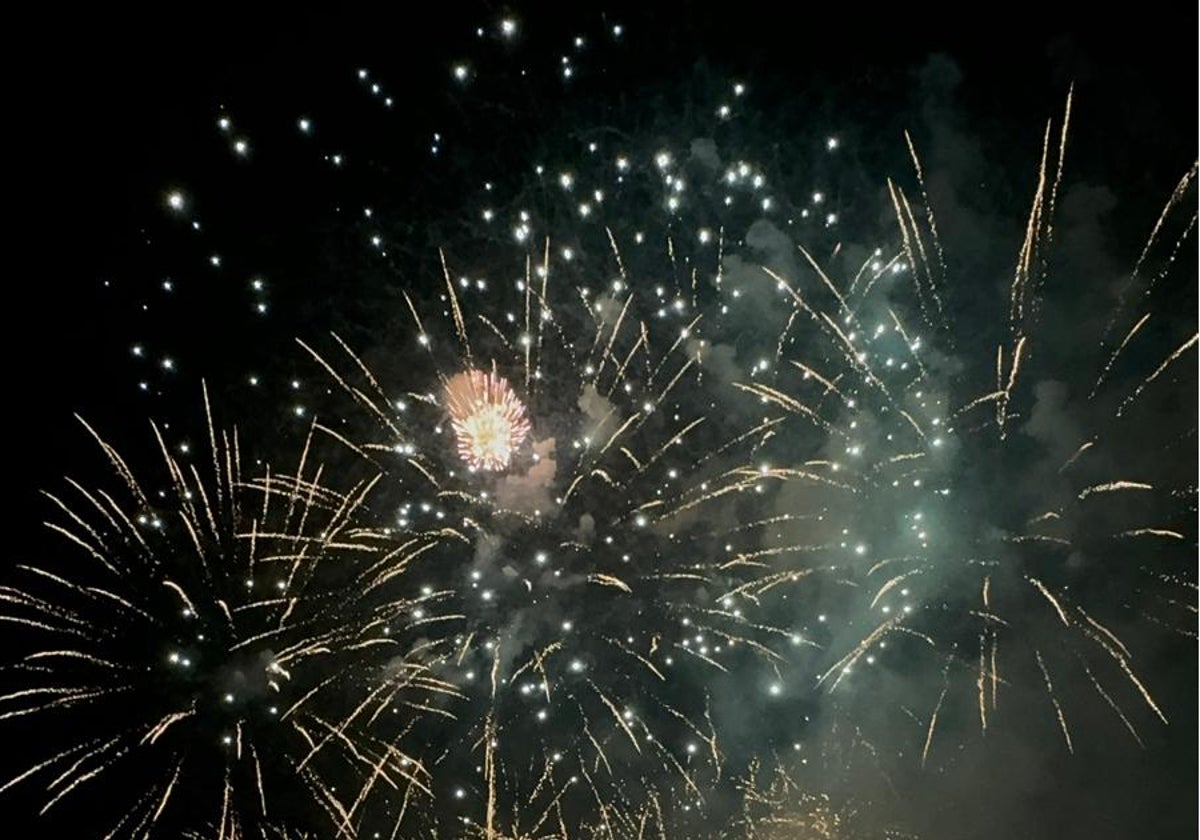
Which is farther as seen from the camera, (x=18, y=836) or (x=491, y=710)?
(x=18, y=836)

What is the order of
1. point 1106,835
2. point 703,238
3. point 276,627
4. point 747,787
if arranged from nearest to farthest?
point 703,238 → point 276,627 → point 747,787 → point 1106,835

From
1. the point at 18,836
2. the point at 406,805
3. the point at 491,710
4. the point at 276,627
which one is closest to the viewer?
A: the point at 276,627

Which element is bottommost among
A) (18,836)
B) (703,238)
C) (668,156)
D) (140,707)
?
(18,836)

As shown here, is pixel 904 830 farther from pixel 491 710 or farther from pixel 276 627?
pixel 276 627

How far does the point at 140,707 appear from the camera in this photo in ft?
33.3

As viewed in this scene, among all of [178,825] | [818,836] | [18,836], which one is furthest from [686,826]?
[18,836]

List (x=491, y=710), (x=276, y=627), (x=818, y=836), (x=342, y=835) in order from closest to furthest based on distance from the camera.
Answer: (x=276, y=627) → (x=491, y=710) → (x=342, y=835) → (x=818, y=836)

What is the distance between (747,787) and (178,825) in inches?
570

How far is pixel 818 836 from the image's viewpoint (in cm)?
2289

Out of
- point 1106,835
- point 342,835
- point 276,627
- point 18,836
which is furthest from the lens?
point 1106,835

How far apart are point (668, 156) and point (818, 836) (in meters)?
21.8

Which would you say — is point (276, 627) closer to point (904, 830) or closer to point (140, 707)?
point (140, 707)

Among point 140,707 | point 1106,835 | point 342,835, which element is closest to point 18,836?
point 140,707

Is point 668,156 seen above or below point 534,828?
above
